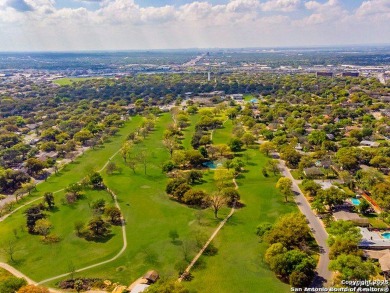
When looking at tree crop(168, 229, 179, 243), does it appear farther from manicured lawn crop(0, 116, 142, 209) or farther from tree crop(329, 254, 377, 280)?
manicured lawn crop(0, 116, 142, 209)

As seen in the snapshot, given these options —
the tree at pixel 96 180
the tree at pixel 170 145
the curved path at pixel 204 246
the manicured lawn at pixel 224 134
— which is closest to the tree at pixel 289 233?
the curved path at pixel 204 246

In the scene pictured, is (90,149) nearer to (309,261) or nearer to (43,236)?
(43,236)

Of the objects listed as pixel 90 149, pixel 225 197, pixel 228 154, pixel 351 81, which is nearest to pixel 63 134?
pixel 90 149

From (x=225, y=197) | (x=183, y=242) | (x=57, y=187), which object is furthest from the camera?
(x=57, y=187)

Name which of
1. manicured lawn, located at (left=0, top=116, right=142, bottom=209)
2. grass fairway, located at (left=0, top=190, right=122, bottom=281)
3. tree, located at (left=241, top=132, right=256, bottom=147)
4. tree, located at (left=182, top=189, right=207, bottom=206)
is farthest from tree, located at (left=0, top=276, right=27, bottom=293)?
tree, located at (left=241, top=132, right=256, bottom=147)

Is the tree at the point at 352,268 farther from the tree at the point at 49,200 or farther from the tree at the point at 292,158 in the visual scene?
the tree at the point at 49,200

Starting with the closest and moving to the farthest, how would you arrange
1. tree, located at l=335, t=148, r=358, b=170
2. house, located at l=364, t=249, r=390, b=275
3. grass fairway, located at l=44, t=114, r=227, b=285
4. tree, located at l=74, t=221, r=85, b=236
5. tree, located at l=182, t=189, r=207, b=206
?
house, located at l=364, t=249, r=390, b=275 → grass fairway, located at l=44, t=114, r=227, b=285 → tree, located at l=74, t=221, r=85, b=236 → tree, located at l=182, t=189, r=207, b=206 → tree, located at l=335, t=148, r=358, b=170
